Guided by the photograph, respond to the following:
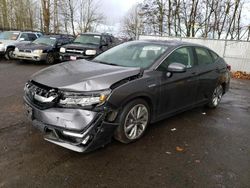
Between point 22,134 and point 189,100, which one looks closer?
point 22,134

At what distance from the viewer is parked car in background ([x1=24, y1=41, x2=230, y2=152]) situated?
2.94 meters

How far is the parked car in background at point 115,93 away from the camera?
116 inches

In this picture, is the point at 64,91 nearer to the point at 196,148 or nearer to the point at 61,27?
the point at 196,148

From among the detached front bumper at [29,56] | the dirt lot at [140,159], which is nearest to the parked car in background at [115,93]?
the dirt lot at [140,159]

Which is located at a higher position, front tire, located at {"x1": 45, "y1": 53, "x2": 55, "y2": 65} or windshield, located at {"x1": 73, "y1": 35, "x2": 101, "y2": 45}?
windshield, located at {"x1": 73, "y1": 35, "x2": 101, "y2": 45}

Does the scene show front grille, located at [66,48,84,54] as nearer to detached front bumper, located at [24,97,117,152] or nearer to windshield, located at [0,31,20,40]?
windshield, located at [0,31,20,40]

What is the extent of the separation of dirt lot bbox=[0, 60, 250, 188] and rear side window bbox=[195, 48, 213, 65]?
4.37 ft

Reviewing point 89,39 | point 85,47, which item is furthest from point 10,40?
point 85,47

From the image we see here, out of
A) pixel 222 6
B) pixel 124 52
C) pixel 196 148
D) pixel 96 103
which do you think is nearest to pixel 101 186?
pixel 96 103

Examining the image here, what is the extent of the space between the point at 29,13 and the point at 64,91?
3051cm

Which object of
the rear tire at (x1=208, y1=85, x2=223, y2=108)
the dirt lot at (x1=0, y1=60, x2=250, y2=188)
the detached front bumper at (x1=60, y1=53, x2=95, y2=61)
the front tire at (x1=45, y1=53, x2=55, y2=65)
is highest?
the detached front bumper at (x1=60, y1=53, x2=95, y2=61)

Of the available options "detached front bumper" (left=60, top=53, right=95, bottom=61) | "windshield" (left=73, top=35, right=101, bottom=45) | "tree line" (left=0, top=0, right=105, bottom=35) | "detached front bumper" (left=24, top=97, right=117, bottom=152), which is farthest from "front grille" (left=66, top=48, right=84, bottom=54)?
"tree line" (left=0, top=0, right=105, bottom=35)

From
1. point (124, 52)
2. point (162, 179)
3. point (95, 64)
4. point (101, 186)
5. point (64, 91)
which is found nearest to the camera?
point (101, 186)

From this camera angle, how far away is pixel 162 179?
280cm
